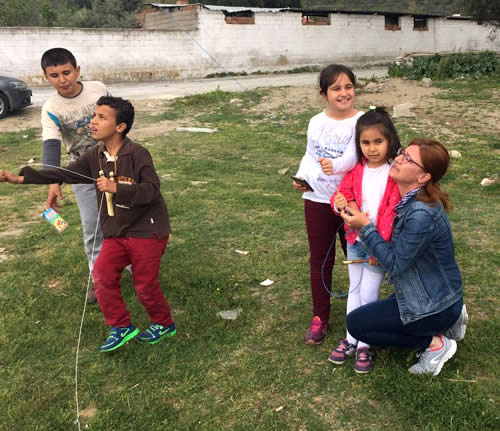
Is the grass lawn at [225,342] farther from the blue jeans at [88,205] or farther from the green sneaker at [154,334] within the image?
the blue jeans at [88,205]

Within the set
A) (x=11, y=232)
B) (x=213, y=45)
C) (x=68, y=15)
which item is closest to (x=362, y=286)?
(x=11, y=232)

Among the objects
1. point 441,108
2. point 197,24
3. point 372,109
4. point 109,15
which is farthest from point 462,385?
point 109,15

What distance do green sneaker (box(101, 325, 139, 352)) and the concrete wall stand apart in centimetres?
1959

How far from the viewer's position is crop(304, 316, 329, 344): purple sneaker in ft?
10.2

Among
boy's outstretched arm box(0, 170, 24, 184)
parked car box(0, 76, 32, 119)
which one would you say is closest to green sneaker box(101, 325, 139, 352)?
boy's outstretched arm box(0, 170, 24, 184)

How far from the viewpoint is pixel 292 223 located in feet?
17.6

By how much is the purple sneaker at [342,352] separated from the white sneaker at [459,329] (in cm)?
55

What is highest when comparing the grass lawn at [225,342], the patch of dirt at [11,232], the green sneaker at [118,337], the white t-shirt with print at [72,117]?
the white t-shirt with print at [72,117]

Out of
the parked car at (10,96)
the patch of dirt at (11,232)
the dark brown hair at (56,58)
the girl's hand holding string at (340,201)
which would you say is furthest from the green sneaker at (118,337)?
the parked car at (10,96)

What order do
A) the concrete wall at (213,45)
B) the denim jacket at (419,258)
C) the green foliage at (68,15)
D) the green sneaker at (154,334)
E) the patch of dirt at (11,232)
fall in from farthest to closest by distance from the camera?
the green foliage at (68,15) → the concrete wall at (213,45) → the patch of dirt at (11,232) → the green sneaker at (154,334) → the denim jacket at (419,258)

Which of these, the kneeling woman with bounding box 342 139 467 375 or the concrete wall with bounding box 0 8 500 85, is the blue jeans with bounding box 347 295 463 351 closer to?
the kneeling woman with bounding box 342 139 467 375

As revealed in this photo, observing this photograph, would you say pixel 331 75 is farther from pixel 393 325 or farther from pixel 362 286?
pixel 393 325

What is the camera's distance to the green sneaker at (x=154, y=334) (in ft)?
10.6

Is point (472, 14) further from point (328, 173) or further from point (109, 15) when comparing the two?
point (109, 15)
